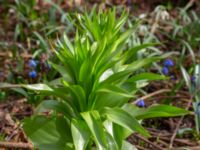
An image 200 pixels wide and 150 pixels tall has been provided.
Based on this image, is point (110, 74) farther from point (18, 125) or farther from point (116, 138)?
point (18, 125)

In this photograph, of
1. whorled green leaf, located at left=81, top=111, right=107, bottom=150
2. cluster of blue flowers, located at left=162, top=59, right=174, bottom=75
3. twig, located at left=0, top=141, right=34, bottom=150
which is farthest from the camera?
cluster of blue flowers, located at left=162, top=59, right=174, bottom=75

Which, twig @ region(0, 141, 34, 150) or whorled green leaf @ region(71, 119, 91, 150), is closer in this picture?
whorled green leaf @ region(71, 119, 91, 150)

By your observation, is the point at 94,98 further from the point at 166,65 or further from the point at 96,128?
the point at 166,65

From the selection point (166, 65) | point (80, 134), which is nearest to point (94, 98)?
point (80, 134)

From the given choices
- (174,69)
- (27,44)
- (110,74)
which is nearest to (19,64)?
(27,44)

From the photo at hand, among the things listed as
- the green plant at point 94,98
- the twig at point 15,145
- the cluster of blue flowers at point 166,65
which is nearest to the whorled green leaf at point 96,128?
the green plant at point 94,98

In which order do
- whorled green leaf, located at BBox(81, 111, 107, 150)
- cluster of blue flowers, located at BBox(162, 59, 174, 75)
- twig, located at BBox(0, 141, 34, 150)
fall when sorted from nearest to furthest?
whorled green leaf, located at BBox(81, 111, 107, 150) → twig, located at BBox(0, 141, 34, 150) → cluster of blue flowers, located at BBox(162, 59, 174, 75)

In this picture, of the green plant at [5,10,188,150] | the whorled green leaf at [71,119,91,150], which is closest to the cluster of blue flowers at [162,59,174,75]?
the green plant at [5,10,188,150]

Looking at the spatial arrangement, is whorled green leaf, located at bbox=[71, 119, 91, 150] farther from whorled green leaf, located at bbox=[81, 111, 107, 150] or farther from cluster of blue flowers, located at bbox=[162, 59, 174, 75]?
cluster of blue flowers, located at bbox=[162, 59, 174, 75]

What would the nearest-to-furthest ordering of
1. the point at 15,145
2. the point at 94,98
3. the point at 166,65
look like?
the point at 94,98, the point at 15,145, the point at 166,65
